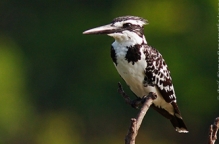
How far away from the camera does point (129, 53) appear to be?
4.79 meters

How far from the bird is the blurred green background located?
6819 millimetres

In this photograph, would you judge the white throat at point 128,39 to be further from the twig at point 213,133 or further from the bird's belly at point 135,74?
the twig at point 213,133

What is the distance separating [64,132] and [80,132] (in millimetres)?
309

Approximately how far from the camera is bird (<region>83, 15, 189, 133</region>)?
4703 millimetres

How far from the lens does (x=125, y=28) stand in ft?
15.4

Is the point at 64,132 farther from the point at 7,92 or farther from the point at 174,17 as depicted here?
the point at 174,17

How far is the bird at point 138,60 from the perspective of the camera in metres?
4.70

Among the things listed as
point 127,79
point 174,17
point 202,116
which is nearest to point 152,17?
point 174,17

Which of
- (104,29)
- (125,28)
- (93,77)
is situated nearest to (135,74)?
(125,28)

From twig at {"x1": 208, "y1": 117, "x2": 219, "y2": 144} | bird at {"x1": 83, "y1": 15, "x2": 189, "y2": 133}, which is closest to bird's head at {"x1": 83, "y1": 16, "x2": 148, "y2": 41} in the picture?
bird at {"x1": 83, "y1": 15, "x2": 189, "y2": 133}

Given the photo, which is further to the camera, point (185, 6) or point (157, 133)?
point (185, 6)

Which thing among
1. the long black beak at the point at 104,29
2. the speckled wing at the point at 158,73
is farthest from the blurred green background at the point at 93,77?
the long black beak at the point at 104,29

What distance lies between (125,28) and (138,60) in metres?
0.24

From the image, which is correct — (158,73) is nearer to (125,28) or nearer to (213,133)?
(125,28)
